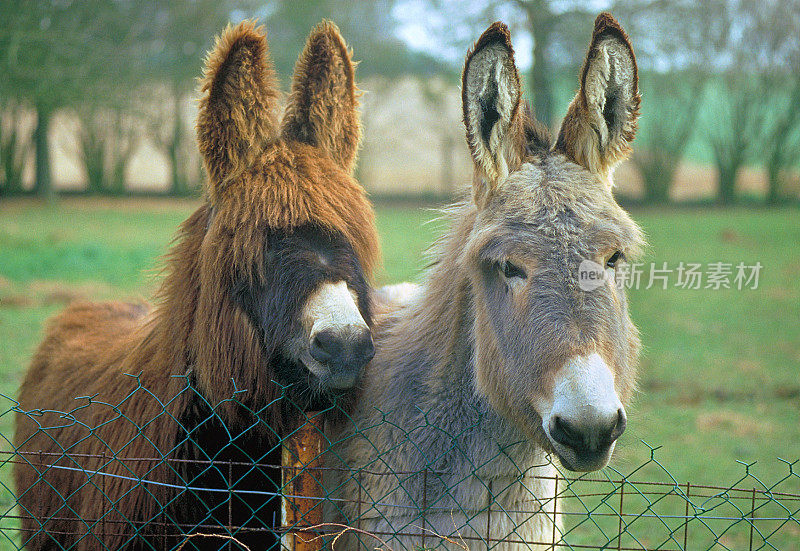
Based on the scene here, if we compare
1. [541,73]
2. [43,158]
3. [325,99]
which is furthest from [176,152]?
[325,99]

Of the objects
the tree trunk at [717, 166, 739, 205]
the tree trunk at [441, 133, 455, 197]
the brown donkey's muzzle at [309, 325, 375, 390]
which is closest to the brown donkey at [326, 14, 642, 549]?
the brown donkey's muzzle at [309, 325, 375, 390]

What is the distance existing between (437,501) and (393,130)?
25598 millimetres

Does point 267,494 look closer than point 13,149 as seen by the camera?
Yes

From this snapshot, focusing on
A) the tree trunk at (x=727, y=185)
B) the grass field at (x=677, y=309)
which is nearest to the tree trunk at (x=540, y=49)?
the grass field at (x=677, y=309)

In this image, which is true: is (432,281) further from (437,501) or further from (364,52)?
(364,52)

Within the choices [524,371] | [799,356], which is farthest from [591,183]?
[799,356]

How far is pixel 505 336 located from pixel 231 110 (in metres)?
1.46

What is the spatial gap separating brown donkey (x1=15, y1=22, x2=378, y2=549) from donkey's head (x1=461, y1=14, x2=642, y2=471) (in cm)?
54

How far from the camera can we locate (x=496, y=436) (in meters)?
2.61

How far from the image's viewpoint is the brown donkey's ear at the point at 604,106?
2.55 m

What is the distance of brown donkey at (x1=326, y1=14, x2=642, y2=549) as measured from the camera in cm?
227

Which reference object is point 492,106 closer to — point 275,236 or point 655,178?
point 275,236

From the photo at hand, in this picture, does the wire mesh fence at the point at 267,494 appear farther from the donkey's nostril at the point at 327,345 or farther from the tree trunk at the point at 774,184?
the tree trunk at the point at 774,184

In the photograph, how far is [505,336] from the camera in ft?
7.84
